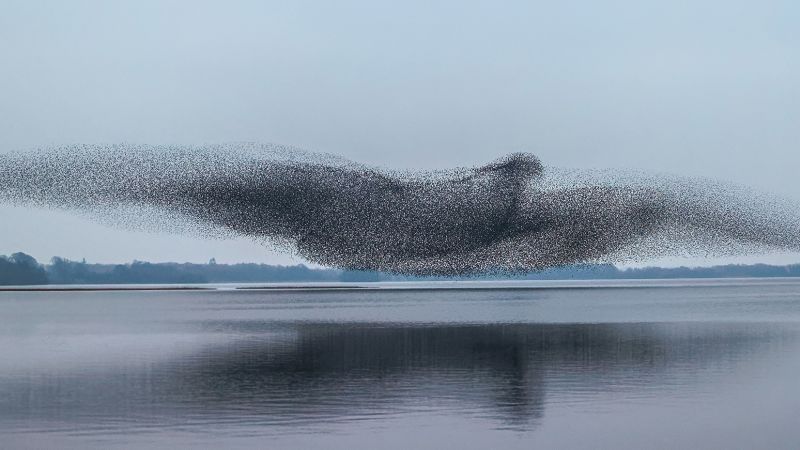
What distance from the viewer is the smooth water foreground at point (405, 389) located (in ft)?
36.9

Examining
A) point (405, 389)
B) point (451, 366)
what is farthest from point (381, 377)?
point (451, 366)

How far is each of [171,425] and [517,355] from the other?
9.58 metres

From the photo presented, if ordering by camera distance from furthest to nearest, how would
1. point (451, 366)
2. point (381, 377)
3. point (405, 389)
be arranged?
point (451, 366) → point (381, 377) → point (405, 389)

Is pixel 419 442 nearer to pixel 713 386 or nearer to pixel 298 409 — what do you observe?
pixel 298 409

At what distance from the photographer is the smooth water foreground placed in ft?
36.9

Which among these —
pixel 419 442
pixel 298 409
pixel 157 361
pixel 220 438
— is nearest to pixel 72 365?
pixel 157 361

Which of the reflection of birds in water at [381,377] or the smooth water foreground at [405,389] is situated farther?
the reflection of birds in water at [381,377]

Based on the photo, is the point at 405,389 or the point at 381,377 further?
the point at 381,377

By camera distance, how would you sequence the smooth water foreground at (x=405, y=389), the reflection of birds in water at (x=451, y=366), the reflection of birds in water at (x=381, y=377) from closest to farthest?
1. the smooth water foreground at (x=405, y=389)
2. the reflection of birds in water at (x=381, y=377)
3. the reflection of birds in water at (x=451, y=366)

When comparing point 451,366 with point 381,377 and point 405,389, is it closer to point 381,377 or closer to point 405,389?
point 381,377

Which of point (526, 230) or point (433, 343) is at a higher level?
point (526, 230)

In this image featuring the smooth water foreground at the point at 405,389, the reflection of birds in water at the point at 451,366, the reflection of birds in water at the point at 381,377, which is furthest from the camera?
the reflection of birds in water at the point at 451,366

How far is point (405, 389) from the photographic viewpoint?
14.9 meters

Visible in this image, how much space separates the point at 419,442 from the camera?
1082 centimetres
